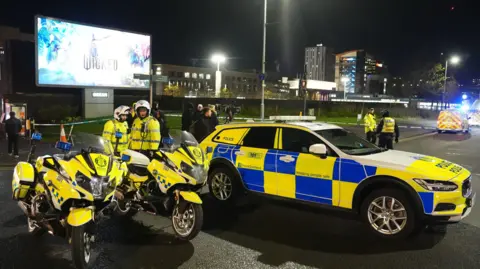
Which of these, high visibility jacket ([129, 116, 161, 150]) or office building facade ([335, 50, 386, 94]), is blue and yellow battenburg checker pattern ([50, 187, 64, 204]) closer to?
high visibility jacket ([129, 116, 161, 150])

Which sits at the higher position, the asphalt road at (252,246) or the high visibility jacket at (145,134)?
the high visibility jacket at (145,134)

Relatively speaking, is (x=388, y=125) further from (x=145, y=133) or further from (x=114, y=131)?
(x=114, y=131)

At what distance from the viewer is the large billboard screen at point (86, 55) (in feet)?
76.3

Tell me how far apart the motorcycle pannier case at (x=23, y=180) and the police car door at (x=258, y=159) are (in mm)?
3186

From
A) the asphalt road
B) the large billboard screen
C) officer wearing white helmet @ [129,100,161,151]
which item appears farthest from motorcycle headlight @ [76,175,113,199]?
the large billboard screen

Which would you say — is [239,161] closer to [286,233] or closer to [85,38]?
[286,233]

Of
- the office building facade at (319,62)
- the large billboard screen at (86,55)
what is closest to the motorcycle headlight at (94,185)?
the large billboard screen at (86,55)

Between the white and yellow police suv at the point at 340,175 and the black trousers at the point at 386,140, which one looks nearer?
the white and yellow police suv at the point at 340,175

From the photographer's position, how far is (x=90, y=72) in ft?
86.1

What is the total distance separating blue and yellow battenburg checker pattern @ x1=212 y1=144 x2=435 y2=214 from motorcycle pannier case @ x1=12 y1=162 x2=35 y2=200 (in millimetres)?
3171

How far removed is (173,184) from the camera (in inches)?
200

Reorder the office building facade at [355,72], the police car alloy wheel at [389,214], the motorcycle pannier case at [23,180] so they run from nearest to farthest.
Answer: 1. the motorcycle pannier case at [23,180]
2. the police car alloy wheel at [389,214]
3. the office building facade at [355,72]

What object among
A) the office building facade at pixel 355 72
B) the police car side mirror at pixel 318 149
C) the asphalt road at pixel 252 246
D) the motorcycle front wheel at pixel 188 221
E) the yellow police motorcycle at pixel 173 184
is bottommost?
the asphalt road at pixel 252 246

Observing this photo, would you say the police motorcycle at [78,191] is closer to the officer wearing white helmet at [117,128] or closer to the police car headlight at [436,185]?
the officer wearing white helmet at [117,128]
